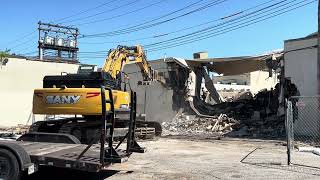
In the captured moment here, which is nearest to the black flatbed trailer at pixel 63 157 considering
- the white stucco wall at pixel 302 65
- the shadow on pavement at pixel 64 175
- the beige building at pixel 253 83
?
the shadow on pavement at pixel 64 175

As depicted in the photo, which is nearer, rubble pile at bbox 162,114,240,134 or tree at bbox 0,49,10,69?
rubble pile at bbox 162,114,240,134

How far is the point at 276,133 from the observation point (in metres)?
25.7

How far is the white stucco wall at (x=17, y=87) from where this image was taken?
3441 cm

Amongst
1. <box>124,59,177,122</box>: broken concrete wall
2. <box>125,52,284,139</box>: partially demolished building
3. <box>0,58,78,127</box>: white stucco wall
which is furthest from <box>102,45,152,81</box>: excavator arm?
<box>0,58,78,127</box>: white stucco wall

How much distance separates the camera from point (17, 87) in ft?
115

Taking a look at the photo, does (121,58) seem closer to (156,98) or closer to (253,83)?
(156,98)

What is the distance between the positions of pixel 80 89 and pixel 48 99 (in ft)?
4.12

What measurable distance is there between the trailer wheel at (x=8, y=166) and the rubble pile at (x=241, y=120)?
1705 cm

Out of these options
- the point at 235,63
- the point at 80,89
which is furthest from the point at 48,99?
the point at 235,63

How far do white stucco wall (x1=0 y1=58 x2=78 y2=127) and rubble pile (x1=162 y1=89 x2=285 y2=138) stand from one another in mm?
9593

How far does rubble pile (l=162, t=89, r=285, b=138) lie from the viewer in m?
26.9

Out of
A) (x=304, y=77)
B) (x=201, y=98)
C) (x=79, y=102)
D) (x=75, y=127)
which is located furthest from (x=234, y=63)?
(x=79, y=102)

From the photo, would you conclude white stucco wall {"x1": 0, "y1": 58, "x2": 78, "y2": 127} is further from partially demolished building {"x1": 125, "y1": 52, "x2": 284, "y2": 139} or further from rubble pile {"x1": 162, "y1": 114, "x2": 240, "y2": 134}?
rubble pile {"x1": 162, "y1": 114, "x2": 240, "y2": 134}

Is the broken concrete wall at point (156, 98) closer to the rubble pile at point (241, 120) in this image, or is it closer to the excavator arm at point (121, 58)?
the rubble pile at point (241, 120)
